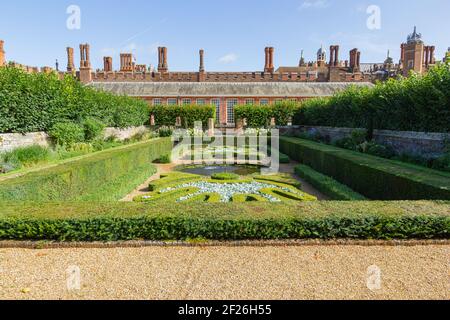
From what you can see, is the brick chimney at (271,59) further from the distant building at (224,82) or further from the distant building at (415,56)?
the distant building at (415,56)

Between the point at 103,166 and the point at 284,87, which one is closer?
the point at 103,166

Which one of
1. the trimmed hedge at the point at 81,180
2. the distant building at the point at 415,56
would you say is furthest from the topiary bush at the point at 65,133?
the distant building at the point at 415,56

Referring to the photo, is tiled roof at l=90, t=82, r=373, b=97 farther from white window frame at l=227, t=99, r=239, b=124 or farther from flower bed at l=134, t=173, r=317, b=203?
flower bed at l=134, t=173, r=317, b=203

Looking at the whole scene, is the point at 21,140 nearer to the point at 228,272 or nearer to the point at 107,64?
the point at 228,272

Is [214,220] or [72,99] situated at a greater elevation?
[72,99]

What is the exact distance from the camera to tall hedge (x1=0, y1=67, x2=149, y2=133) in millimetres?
10477

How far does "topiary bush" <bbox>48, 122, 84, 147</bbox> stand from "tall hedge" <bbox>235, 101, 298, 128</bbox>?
20.5 meters

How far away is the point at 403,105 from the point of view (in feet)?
40.3

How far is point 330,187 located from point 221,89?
32.5 meters

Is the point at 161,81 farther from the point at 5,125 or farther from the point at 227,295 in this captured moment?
the point at 227,295

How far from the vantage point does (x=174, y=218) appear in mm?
4336
